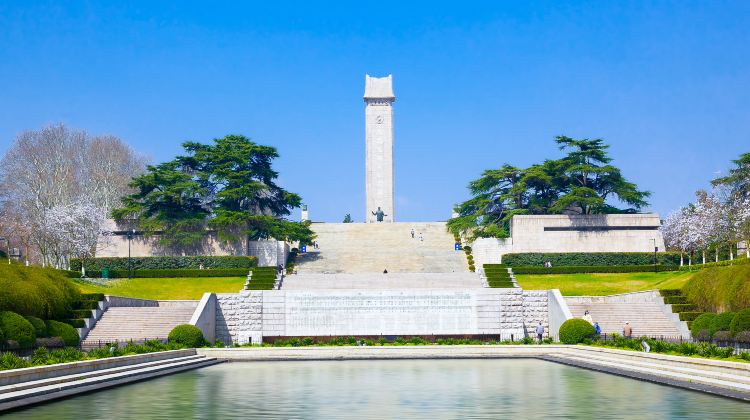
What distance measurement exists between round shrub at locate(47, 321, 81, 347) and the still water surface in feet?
44.6

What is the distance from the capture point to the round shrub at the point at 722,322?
38.9 m

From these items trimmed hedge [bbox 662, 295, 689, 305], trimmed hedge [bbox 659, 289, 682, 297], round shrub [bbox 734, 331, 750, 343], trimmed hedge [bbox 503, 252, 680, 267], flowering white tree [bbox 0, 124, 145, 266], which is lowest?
round shrub [bbox 734, 331, 750, 343]

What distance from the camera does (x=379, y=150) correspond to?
9281 cm

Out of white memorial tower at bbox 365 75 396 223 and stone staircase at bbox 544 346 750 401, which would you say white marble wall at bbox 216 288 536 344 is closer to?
stone staircase at bbox 544 346 750 401

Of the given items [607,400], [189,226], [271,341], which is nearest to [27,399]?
[607,400]

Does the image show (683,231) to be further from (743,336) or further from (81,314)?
(81,314)

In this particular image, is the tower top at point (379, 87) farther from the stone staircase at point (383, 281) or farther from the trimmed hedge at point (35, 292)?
the trimmed hedge at point (35, 292)

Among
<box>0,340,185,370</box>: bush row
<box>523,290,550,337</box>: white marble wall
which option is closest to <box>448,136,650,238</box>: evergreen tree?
<box>523,290,550,337</box>: white marble wall

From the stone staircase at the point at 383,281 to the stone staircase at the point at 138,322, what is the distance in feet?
26.5

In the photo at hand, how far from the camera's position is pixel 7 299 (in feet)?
128

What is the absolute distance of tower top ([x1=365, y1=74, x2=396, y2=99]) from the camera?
9212 cm

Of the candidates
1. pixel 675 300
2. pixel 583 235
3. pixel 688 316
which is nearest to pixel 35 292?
pixel 688 316

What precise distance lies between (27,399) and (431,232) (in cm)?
5991

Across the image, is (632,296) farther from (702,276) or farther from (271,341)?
(271,341)
